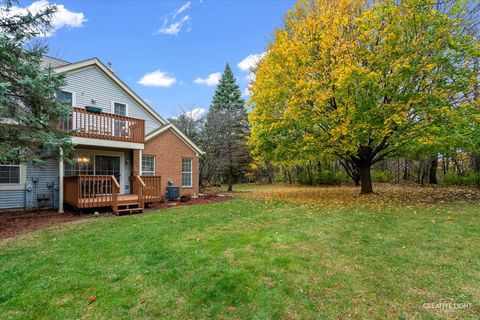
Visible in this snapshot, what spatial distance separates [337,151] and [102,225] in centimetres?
1007

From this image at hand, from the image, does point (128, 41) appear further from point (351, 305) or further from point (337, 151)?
point (351, 305)

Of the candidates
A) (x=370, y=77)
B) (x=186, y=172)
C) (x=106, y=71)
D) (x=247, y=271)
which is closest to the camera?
(x=247, y=271)

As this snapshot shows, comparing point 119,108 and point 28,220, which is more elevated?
point 119,108

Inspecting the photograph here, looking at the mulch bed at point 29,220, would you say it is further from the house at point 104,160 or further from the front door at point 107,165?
the front door at point 107,165

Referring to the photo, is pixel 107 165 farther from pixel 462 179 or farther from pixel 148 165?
pixel 462 179

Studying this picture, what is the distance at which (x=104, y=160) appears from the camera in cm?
1187

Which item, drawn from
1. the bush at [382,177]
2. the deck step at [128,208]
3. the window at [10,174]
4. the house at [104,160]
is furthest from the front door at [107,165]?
the bush at [382,177]

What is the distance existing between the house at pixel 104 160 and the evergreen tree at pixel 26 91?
32.8 inches

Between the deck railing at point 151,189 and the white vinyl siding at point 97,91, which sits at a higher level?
the white vinyl siding at point 97,91

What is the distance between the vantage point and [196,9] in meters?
14.9

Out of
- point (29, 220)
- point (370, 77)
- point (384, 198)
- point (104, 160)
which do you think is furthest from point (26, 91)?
point (384, 198)

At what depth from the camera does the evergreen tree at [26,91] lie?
634 centimetres

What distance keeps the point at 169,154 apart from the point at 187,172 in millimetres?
1740

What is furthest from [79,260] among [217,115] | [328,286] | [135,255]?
[217,115]
